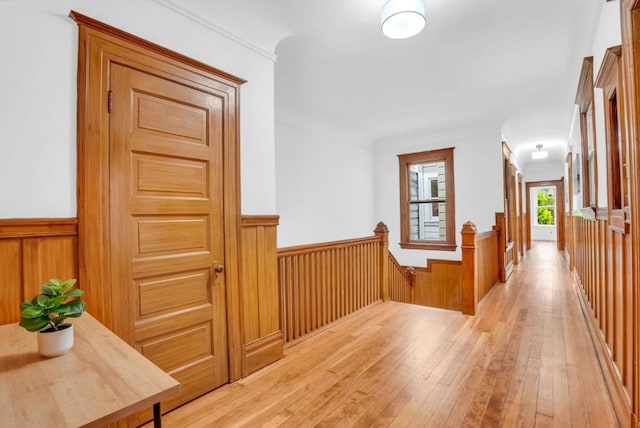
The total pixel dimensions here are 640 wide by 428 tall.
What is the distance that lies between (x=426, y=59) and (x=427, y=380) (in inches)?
108

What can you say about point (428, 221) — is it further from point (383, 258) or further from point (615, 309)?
point (615, 309)

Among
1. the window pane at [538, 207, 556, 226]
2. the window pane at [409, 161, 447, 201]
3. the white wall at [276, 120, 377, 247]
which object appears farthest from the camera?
the window pane at [538, 207, 556, 226]

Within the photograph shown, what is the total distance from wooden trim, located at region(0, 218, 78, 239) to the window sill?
5343mm

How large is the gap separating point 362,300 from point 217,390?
6.46 feet

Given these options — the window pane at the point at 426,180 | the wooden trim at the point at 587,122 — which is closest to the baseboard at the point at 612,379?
the wooden trim at the point at 587,122

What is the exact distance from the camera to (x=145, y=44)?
5.80ft

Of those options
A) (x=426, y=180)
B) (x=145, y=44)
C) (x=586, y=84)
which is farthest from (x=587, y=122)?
(x=145, y=44)

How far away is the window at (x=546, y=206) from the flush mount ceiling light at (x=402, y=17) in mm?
11944

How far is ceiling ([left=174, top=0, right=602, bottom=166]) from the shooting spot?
227 cm

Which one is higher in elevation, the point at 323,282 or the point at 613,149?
the point at 613,149

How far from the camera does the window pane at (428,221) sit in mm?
5914

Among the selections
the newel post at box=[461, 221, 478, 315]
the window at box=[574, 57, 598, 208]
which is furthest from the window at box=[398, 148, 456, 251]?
the window at box=[574, 57, 598, 208]

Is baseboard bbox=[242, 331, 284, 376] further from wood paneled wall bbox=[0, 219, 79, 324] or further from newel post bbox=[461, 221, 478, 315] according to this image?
newel post bbox=[461, 221, 478, 315]

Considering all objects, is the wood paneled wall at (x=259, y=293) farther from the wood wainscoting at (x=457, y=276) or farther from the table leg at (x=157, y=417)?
the wood wainscoting at (x=457, y=276)
